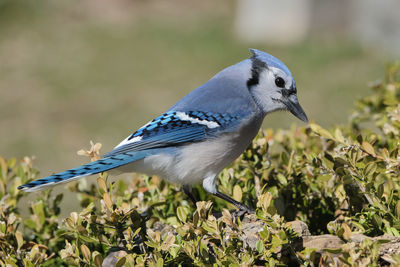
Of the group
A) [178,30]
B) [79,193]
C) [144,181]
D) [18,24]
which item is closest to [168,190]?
[144,181]

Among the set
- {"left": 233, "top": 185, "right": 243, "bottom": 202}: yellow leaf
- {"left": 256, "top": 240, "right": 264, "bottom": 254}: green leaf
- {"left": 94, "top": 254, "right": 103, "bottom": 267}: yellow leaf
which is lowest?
{"left": 256, "top": 240, "right": 264, "bottom": 254}: green leaf

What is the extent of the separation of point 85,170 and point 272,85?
1.33m

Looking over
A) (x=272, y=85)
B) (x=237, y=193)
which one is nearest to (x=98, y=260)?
(x=237, y=193)

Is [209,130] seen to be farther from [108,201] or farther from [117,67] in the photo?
[117,67]

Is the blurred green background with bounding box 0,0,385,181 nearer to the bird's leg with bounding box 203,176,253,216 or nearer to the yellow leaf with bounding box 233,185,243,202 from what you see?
the bird's leg with bounding box 203,176,253,216

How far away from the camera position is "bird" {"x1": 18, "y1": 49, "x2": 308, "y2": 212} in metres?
3.48

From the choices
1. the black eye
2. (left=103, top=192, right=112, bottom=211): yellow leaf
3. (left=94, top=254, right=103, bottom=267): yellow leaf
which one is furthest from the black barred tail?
the black eye

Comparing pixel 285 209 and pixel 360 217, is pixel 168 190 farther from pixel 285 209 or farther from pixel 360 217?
pixel 360 217

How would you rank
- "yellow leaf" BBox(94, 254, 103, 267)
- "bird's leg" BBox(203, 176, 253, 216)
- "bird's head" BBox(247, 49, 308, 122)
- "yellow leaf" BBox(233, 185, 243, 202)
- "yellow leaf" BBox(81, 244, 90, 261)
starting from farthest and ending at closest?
"bird's head" BBox(247, 49, 308, 122), "bird's leg" BBox(203, 176, 253, 216), "yellow leaf" BBox(233, 185, 243, 202), "yellow leaf" BBox(81, 244, 90, 261), "yellow leaf" BBox(94, 254, 103, 267)

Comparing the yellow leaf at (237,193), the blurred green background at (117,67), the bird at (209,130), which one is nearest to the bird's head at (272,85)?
the bird at (209,130)

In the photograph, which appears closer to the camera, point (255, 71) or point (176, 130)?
point (176, 130)

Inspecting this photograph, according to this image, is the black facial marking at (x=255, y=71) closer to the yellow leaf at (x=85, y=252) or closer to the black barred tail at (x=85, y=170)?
the black barred tail at (x=85, y=170)

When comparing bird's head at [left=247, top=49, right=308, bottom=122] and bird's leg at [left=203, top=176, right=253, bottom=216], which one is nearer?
bird's leg at [left=203, top=176, right=253, bottom=216]

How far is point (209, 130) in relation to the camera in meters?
3.57
